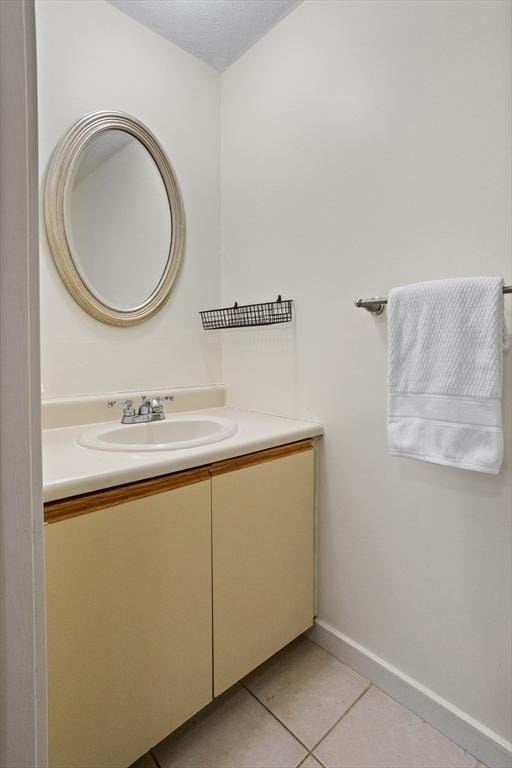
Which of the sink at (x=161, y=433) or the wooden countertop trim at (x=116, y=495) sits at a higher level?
the sink at (x=161, y=433)

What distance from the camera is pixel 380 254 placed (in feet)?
3.78

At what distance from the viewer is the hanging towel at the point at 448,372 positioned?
2.84ft

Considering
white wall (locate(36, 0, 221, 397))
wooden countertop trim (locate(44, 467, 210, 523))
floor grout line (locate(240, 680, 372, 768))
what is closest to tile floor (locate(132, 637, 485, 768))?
floor grout line (locate(240, 680, 372, 768))

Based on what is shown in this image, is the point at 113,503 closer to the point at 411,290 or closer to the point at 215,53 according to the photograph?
the point at 411,290

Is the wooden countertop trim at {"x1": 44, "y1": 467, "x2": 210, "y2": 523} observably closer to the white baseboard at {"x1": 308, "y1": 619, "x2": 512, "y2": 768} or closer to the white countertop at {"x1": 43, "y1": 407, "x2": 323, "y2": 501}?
the white countertop at {"x1": 43, "y1": 407, "x2": 323, "y2": 501}

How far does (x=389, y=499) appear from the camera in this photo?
3.81 ft

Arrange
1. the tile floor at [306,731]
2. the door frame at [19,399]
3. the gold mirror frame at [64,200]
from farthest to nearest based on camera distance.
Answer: the gold mirror frame at [64,200] < the tile floor at [306,731] < the door frame at [19,399]

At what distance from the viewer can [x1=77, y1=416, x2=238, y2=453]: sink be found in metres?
1.02

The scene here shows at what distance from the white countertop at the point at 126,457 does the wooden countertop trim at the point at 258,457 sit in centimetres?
2

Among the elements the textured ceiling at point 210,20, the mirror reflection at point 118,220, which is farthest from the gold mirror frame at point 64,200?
the textured ceiling at point 210,20

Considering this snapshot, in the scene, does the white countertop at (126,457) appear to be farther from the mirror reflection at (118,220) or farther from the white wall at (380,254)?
the mirror reflection at (118,220)

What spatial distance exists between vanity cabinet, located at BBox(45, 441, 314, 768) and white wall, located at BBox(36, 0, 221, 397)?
619mm

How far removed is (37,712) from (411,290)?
A: 1076 millimetres

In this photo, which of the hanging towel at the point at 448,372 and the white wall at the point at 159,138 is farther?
the white wall at the point at 159,138
